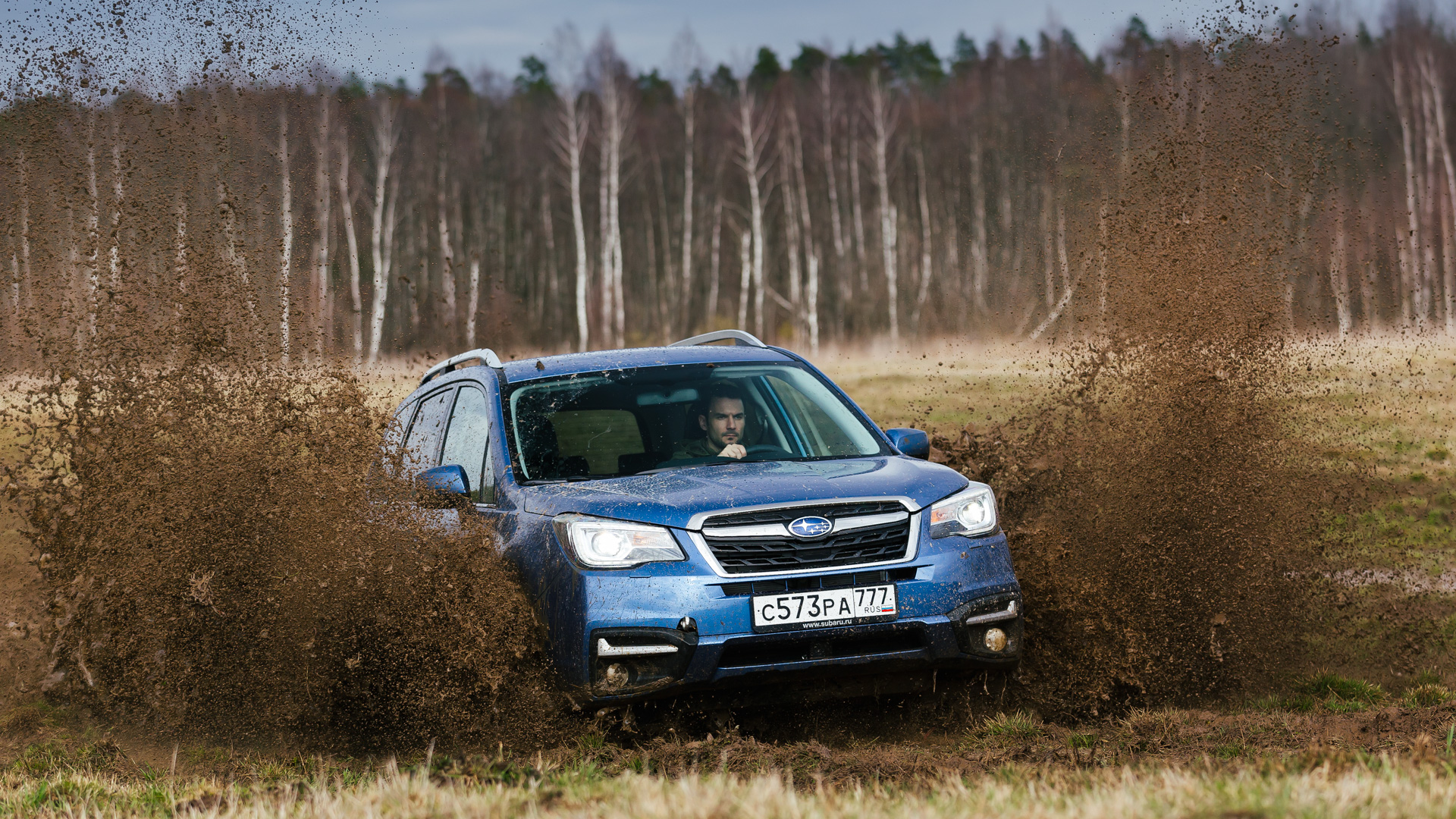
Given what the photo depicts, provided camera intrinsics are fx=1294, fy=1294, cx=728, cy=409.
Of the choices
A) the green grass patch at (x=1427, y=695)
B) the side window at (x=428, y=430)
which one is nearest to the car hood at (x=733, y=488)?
the side window at (x=428, y=430)

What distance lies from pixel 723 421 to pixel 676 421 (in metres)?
0.24

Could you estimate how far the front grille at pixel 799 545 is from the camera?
15.7ft

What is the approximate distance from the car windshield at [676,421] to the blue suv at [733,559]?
2 cm

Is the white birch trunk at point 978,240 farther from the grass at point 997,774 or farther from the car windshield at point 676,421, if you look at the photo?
the car windshield at point 676,421

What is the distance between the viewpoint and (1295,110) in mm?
8031

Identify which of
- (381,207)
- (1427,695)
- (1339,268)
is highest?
(381,207)

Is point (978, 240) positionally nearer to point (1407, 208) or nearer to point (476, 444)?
point (1407, 208)

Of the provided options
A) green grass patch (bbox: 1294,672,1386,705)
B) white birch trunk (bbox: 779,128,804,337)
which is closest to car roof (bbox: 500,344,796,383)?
green grass patch (bbox: 1294,672,1386,705)

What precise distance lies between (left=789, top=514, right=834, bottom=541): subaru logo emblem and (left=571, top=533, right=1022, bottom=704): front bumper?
16cm

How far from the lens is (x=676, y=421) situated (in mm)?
6266

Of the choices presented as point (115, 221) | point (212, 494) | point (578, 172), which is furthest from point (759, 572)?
point (578, 172)

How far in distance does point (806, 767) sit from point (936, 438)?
15.7 ft

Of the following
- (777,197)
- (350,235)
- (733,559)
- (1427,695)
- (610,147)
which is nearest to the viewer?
Answer: (733,559)

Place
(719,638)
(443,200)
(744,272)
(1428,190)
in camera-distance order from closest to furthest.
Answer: (719,638)
(1428,190)
(443,200)
(744,272)
